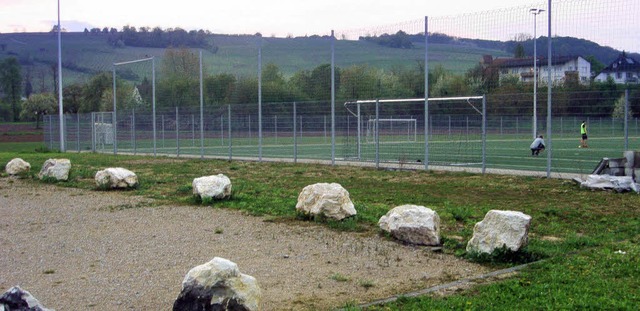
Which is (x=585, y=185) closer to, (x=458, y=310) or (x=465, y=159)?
(x=465, y=159)

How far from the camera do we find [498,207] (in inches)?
495

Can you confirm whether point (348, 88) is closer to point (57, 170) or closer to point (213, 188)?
point (57, 170)

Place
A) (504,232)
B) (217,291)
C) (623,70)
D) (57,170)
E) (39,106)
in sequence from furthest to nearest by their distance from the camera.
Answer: (39,106)
(57,170)
(623,70)
(504,232)
(217,291)

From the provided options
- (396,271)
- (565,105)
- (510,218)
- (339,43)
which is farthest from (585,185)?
(339,43)

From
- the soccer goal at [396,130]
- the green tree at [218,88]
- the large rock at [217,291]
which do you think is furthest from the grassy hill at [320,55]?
the large rock at [217,291]

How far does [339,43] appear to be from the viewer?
2523cm

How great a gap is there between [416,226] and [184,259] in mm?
2853

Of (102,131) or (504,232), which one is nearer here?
(504,232)

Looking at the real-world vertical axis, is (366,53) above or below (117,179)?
above

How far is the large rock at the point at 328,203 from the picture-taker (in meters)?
11.3

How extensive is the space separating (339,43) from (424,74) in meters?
4.54

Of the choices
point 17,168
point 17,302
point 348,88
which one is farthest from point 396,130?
point 17,302

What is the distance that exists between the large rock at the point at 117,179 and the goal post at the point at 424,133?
748cm

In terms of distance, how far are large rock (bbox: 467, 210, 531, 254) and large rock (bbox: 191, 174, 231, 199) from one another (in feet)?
21.7
